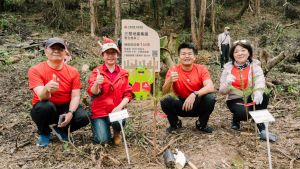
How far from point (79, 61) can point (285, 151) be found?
7.05m

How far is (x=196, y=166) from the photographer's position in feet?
11.5

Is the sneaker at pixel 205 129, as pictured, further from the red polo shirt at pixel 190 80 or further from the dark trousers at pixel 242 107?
the red polo shirt at pixel 190 80

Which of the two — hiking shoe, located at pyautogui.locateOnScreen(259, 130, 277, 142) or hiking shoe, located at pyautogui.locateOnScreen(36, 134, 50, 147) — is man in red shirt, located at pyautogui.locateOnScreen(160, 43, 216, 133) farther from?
hiking shoe, located at pyautogui.locateOnScreen(36, 134, 50, 147)

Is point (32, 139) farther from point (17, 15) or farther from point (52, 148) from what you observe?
point (17, 15)

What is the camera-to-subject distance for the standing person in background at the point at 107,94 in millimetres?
3912

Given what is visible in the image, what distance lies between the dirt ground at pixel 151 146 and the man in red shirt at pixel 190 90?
307mm

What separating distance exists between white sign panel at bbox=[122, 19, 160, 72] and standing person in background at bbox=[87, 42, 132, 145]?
70.4 inches

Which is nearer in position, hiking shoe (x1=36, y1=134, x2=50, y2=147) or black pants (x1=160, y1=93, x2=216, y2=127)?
hiking shoe (x1=36, y1=134, x2=50, y2=147)

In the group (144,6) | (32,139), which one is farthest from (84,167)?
(144,6)

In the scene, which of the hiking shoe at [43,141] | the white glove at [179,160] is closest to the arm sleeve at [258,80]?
the white glove at [179,160]

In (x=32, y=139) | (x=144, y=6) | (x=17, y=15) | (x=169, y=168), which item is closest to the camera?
(x=169, y=168)

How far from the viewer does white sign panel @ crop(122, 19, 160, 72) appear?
19.2ft

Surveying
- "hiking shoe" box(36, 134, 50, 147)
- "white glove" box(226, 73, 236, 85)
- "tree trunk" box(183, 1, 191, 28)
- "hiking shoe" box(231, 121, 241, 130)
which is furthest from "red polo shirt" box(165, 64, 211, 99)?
"tree trunk" box(183, 1, 191, 28)

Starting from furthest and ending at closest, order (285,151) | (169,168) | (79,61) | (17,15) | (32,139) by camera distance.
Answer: (17,15), (79,61), (32,139), (285,151), (169,168)
